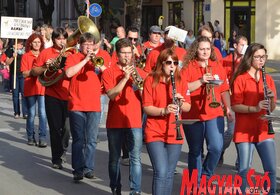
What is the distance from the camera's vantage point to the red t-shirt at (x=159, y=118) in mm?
7008

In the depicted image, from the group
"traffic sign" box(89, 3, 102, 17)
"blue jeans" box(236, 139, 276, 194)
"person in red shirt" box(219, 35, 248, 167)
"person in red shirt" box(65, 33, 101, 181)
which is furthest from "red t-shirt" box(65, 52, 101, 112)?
"traffic sign" box(89, 3, 102, 17)

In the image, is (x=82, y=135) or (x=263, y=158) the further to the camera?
(x=82, y=135)

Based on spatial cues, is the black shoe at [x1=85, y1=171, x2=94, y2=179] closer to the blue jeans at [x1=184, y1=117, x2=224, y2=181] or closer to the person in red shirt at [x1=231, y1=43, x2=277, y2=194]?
the blue jeans at [x1=184, y1=117, x2=224, y2=181]

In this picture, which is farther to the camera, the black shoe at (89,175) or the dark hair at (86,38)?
the black shoe at (89,175)

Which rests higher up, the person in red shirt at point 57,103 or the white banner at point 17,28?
the white banner at point 17,28

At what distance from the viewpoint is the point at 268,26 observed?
37.2 meters

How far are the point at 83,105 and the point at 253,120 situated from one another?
2.45 m

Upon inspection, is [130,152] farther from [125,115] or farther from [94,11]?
[94,11]

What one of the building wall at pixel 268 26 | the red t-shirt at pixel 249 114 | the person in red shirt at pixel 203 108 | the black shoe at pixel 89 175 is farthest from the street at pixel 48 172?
the building wall at pixel 268 26

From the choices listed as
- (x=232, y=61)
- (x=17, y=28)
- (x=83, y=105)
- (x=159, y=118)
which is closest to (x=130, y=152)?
(x=159, y=118)

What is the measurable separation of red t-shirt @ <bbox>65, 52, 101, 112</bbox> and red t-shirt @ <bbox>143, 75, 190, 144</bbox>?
223 cm

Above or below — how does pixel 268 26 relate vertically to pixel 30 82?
above

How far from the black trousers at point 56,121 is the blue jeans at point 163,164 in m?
3.54

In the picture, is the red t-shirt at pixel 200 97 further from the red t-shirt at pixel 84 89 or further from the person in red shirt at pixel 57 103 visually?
the person in red shirt at pixel 57 103
